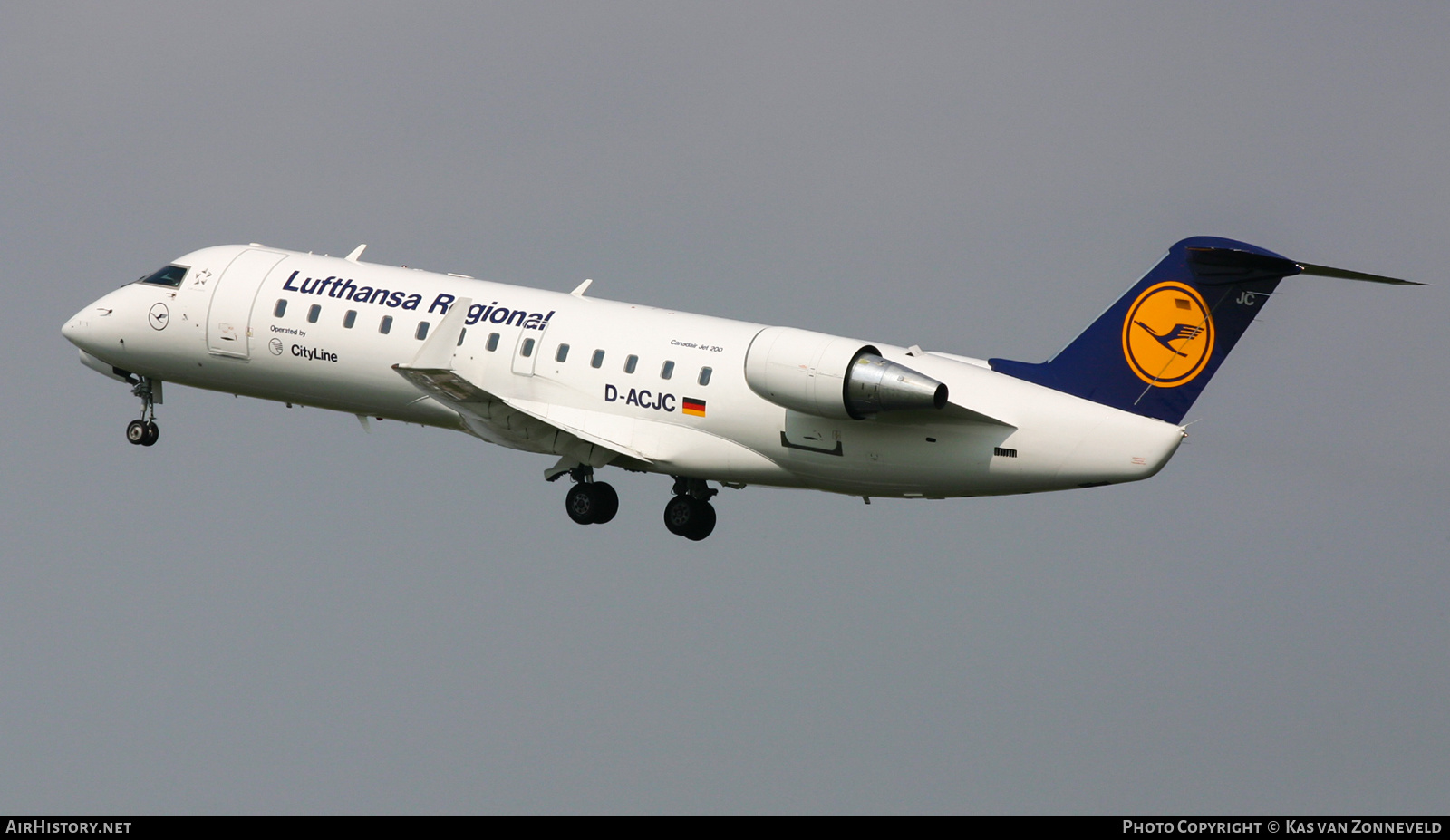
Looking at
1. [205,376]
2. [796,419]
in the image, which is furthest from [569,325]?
[205,376]

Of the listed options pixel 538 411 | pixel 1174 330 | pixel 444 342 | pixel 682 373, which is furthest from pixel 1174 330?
pixel 444 342

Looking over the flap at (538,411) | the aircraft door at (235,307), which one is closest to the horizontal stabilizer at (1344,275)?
the flap at (538,411)

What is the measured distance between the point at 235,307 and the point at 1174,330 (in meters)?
16.1

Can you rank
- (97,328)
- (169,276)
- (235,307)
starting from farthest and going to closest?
(97,328) → (169,276) → (235,307)

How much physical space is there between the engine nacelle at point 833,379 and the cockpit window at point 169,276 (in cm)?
1166

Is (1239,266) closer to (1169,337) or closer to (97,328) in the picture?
(1169,337)

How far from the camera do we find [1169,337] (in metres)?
32.4

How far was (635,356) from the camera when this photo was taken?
3500 centimetres

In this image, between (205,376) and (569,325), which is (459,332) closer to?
(569,325)

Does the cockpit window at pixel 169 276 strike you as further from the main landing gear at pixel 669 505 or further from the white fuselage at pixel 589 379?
the main landing gear at pixel 669 505

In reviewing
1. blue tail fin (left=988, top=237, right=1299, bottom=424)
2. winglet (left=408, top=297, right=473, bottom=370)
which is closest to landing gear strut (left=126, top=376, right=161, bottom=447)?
winglet (left=408, top=297, right=473, bottom=370)

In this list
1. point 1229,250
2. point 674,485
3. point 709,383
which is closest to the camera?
point 1229,250

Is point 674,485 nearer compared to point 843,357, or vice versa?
point 843,357

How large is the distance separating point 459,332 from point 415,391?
160 cm
